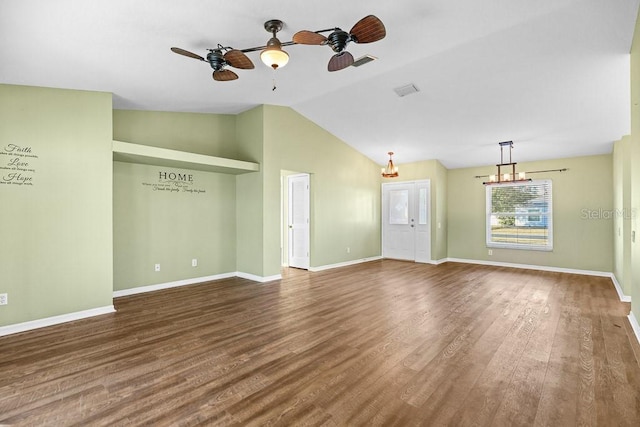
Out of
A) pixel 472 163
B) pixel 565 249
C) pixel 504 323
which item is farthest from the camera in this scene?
pixel 472 163

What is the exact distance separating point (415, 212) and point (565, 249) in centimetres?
336

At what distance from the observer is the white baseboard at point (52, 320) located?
342 centimetres

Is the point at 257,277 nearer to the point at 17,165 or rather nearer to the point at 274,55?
the point at 17,165

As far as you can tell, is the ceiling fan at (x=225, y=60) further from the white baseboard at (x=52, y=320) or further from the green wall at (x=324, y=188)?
the white baseboard at (x=52, y=320)

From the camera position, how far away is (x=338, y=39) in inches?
109

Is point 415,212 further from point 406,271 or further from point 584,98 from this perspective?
point 584,98

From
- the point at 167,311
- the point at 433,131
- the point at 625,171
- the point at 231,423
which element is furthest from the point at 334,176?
the point at 231,423

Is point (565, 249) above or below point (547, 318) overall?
above

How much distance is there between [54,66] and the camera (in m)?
3.23

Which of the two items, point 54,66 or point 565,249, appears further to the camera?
point 565,249

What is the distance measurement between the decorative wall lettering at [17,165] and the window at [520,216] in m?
8.79

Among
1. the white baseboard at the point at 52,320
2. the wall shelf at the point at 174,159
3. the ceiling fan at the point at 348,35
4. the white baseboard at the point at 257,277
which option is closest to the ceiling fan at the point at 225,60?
the ceiling fan at the point at 348,35

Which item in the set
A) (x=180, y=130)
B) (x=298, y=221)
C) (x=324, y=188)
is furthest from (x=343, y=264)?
(x=180, y=130)

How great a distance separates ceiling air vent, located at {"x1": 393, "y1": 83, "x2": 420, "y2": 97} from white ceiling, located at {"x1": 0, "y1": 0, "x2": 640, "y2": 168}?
0.30 ft
